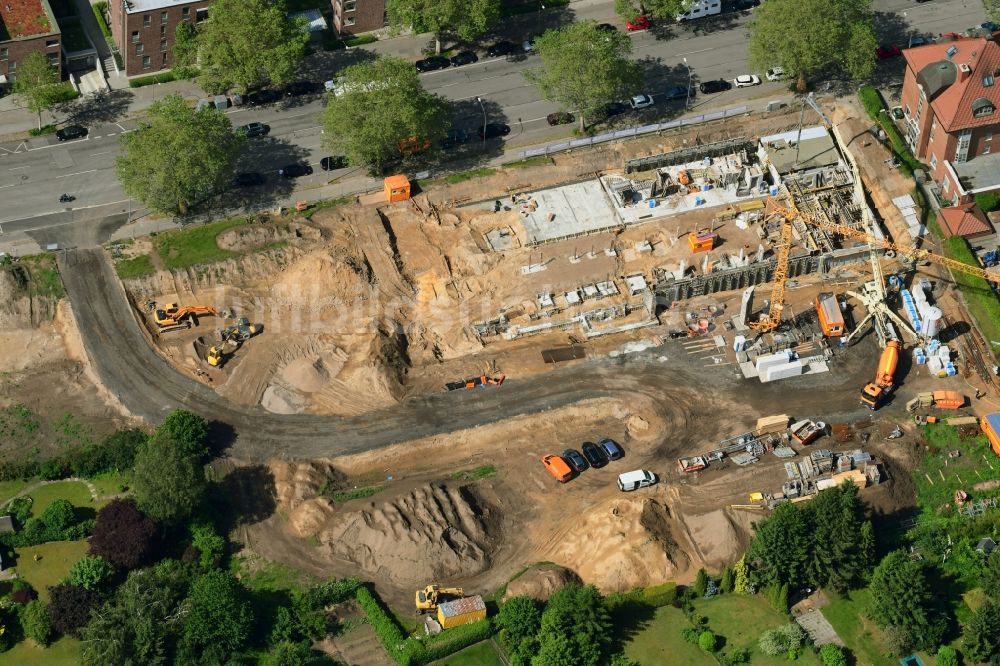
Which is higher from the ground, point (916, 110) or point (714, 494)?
point (916, 110)

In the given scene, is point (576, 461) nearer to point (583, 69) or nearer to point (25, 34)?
point (583, 69)

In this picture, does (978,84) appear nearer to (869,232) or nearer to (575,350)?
(869,232)

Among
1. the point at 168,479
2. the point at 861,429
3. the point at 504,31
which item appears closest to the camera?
the point at 168,479

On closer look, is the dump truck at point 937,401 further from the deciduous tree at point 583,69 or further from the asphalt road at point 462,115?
the deciduous tree at point 583,69

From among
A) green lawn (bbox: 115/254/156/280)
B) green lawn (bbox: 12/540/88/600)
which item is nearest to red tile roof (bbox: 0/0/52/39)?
green lawn (bbox: 115/254/156/280)

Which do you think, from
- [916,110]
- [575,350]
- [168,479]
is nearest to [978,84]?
[916,110]

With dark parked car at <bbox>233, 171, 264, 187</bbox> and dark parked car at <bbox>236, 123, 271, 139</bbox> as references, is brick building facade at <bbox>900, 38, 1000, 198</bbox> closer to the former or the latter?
dark parked car at <bbox>233, 171, 264, 187</bbox>
